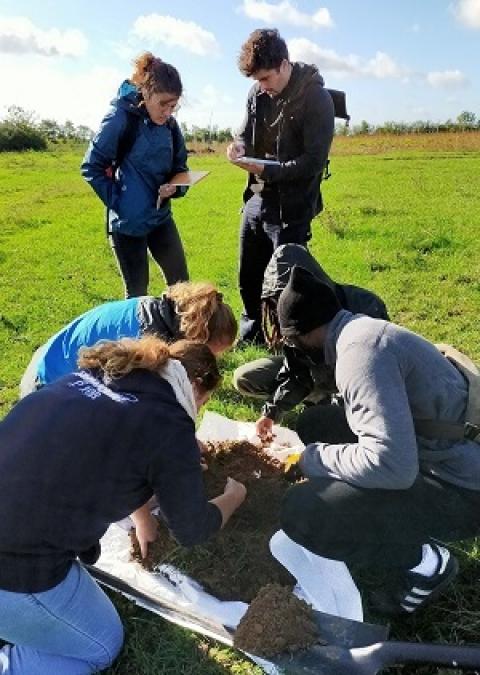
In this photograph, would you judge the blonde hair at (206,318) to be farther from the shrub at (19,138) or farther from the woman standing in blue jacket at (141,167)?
the shrub at (19,138)

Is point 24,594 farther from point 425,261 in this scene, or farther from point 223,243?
point 223,243

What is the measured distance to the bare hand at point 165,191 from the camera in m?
4.24

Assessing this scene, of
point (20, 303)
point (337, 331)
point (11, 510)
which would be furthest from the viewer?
point (20, 303)

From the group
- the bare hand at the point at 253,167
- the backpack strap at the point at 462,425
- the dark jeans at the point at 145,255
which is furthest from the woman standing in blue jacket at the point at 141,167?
the backpack strap at the point at 462,425

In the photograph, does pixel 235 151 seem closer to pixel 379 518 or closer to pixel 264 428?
pixel 264 428

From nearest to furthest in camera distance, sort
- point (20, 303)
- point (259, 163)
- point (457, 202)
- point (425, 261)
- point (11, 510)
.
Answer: point (11, 510)
point (259, 163)
point (20, 303)
point (425, 261)
point (457, 202)

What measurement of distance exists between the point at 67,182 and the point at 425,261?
1380 cm

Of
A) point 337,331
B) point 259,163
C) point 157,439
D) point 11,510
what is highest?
point 259,163

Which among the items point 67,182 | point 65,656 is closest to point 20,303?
point 65,656

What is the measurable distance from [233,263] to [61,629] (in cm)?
678

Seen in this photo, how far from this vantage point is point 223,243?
10156 mm

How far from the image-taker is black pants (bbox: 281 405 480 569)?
2.36 metres

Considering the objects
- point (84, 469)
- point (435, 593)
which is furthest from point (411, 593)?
point (84, 469)

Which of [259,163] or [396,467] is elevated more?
[259,163]
